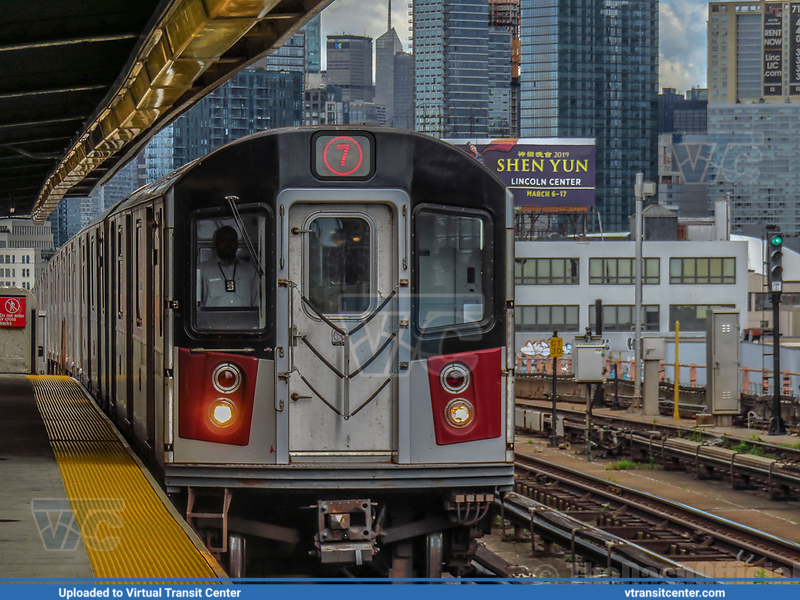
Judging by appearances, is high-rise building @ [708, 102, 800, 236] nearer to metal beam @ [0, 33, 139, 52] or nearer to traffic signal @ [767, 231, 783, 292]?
traffic signal @ [767, 231, 783, 292]

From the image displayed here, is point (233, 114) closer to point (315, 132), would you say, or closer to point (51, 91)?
point (51, 91)

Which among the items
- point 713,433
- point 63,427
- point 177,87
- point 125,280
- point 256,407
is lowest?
point 713,433

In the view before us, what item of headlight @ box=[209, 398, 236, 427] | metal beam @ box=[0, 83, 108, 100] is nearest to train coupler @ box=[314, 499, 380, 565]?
headlight @ box=[209, 398, 236, 427]

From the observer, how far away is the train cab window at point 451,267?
7695 millimetres

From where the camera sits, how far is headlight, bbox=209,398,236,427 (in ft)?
24.7

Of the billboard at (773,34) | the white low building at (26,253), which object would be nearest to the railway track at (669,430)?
the white low building at (26,253)

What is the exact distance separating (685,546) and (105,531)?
665cm

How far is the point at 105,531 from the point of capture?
21.7ft

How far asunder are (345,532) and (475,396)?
53.2 inches

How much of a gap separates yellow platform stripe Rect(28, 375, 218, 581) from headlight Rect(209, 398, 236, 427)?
0.70 meters

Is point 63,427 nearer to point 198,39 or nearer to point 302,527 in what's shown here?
point 302,527

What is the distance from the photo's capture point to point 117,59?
8852mm

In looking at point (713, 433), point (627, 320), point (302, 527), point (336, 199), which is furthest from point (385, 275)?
point (627, 320)

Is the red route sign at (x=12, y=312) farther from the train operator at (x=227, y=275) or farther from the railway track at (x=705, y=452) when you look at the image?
the train operator at (x=227, y=275)
